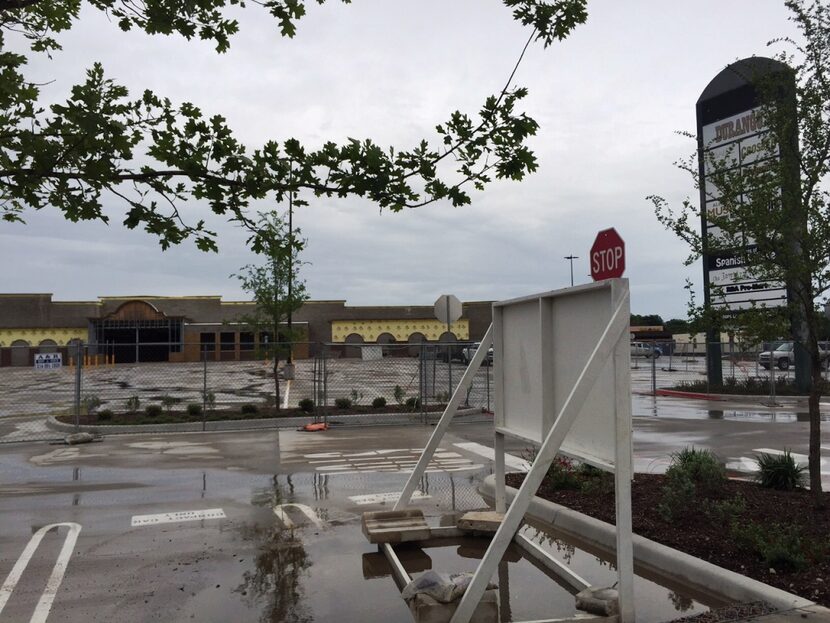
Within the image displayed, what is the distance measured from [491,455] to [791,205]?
23.0 feet

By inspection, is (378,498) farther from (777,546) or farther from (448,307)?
(448,307)

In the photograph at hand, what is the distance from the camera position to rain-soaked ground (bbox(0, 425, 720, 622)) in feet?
16.6

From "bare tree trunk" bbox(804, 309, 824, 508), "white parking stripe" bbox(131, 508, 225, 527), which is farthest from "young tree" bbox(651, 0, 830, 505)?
"white parking stripe" bbox(131, 508, 225, 527)

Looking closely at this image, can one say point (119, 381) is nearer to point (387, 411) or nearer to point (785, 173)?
point (387, 411)

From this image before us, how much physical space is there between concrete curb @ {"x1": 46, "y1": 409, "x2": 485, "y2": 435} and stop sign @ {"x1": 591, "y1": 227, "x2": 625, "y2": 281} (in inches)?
367

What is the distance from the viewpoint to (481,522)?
665 centimetres

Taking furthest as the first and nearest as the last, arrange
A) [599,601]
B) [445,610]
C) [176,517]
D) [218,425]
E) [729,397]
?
[729,397] < [218,425] < [176,517] < [599,601] < [445,610]

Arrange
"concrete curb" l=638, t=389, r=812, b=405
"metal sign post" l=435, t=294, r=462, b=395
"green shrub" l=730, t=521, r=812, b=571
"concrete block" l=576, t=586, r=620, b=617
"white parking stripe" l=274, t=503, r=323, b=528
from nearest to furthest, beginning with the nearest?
"concrete block" l=576, t=586, r=620, b=617, "green shrub" l=730, t=521, r=812, b=571, "white parking stripe" l=274, t=503, r=323, b=528, "metal sign post" l=435, t=294, r=462, b=395, "concrete curb" l=638, t=389, r=812, b=405

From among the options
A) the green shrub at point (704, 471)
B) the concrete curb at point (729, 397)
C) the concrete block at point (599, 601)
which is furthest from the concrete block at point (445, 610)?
the concrete curb at point (729, 397)

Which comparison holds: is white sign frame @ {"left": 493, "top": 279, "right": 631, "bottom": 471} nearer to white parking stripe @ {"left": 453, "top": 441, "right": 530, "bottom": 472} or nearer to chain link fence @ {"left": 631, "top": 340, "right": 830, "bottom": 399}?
white parking stripe @ {"left": 453, "top": 441, "right": 530, "bottom": 472}

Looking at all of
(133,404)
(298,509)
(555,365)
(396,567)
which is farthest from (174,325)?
(555,365)

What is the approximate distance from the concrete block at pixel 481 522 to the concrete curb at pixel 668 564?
77 cm

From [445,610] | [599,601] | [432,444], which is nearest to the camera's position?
[445,610]

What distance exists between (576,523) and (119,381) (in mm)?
26158
